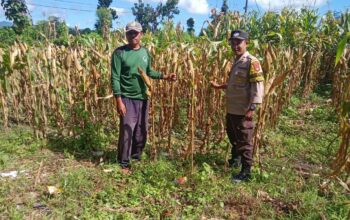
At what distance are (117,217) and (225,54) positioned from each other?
264cm

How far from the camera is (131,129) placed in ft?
13.8

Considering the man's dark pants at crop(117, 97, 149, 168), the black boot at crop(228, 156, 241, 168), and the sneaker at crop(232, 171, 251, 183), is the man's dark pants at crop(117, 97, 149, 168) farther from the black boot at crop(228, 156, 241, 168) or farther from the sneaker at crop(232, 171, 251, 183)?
the sneaker at crop(232, 171, 251, 183)

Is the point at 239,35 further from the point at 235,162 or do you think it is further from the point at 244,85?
the point at 235,162

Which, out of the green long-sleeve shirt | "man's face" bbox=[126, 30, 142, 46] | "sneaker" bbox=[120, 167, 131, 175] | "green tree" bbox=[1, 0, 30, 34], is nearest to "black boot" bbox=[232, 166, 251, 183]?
"sneaker" bbox=[120, 167, 131, 175]

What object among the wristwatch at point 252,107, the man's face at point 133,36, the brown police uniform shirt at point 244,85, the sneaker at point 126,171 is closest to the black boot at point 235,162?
the brown police uniform shirt at point 244,85

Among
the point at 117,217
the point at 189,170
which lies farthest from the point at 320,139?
the point at 117,217

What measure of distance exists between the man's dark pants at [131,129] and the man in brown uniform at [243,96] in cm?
107

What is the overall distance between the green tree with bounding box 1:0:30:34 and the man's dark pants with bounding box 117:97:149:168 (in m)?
23.2

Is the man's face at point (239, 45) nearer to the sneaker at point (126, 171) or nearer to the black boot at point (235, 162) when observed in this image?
the black boot at point (235, 162)

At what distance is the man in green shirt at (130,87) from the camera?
13.2ft

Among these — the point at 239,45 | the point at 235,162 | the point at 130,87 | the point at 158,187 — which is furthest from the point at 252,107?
the point at 130,87

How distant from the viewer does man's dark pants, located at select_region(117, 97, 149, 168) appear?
4180 mm

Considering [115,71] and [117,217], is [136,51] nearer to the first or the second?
[115,71]

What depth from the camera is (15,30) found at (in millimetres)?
25281
